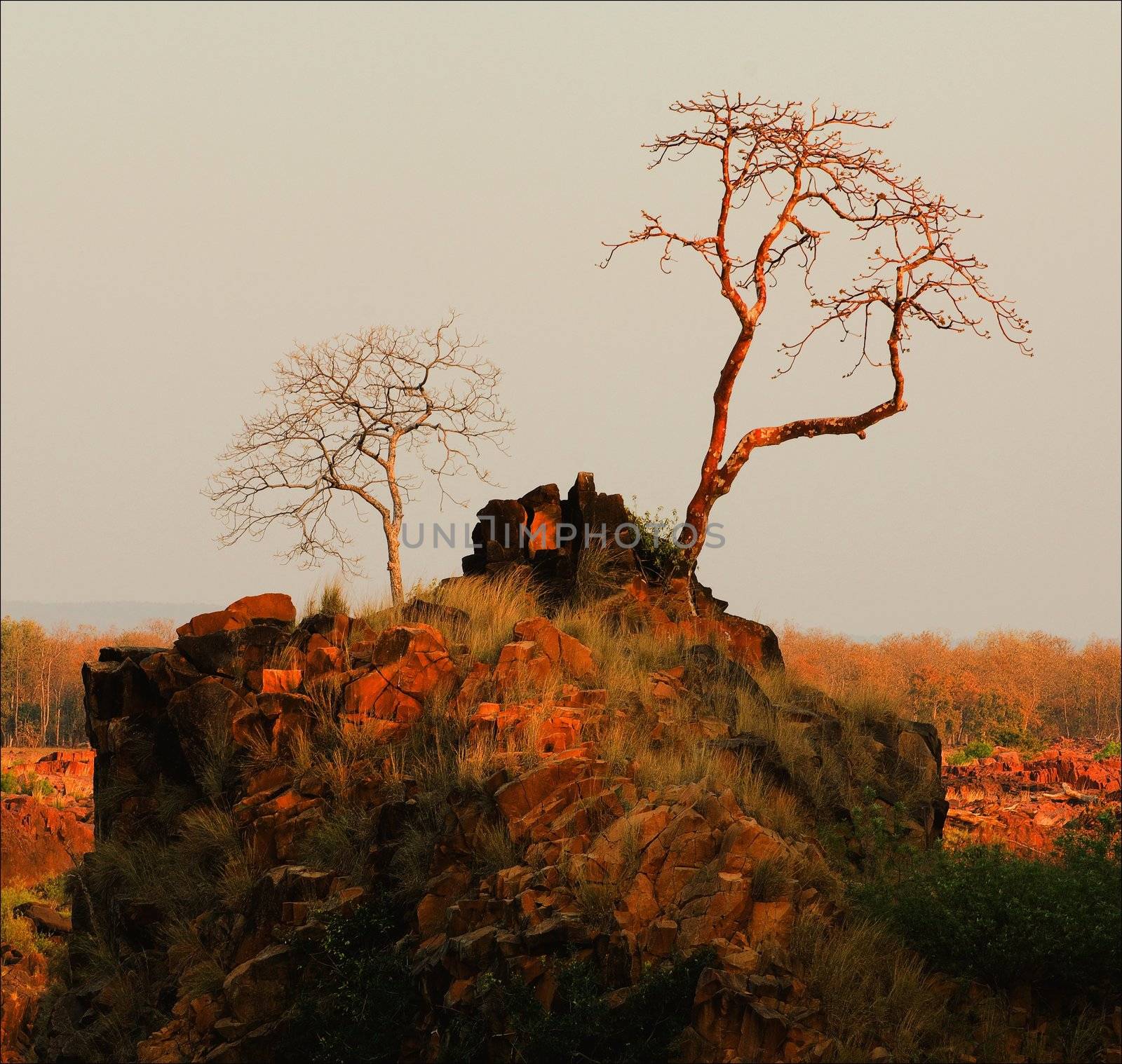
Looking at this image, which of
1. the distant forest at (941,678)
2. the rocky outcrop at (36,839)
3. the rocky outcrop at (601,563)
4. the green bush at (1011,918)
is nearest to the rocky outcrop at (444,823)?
the rocky outcrop at (601,563)

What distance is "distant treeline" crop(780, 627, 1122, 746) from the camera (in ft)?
180

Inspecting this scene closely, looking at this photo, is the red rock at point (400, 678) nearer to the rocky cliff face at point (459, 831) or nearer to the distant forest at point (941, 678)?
the rocky cliff face at point (459, 831)

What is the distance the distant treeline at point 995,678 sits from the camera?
55.0m

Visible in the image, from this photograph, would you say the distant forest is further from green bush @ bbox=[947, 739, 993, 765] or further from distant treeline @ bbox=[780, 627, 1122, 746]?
green bush @ bbox=[947, 739, 993, 765]

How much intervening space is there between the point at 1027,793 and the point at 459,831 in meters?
23.0

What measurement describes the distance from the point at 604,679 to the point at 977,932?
4956 mm

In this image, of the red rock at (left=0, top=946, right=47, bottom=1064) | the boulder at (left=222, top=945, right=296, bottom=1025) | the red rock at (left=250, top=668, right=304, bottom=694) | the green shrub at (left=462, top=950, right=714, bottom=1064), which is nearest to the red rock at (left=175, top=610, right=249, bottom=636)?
the red rock at (left=250, top=668, right=304, bottom=694)

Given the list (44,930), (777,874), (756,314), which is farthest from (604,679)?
(44,930)

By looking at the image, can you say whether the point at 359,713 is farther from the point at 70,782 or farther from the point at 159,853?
the point at 70,782

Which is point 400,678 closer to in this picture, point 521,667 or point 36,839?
point 521,667

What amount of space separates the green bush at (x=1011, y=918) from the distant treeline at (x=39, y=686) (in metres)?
60.7

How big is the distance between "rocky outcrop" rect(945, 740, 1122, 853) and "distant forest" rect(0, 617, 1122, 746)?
44.7 ft

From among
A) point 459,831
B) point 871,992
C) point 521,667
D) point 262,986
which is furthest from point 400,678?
point 871,992

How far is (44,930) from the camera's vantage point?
1342 inches
